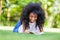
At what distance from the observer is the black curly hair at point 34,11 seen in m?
1.27

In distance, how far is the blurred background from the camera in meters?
1.36

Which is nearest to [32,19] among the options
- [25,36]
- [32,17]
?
[32,17]

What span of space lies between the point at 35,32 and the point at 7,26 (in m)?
0.20

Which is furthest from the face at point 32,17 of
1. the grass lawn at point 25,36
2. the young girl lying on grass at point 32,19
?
the grass lawn at point 25,36

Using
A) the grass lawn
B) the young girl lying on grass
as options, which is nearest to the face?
the young girl lying on grass

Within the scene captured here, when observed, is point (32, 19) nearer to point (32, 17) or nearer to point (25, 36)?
point (32, 17)

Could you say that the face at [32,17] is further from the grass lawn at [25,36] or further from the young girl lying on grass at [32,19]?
the grass lawn at [25,36]

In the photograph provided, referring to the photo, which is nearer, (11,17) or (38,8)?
(38,8)

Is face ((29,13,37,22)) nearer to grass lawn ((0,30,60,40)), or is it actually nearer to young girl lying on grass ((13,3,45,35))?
young girl lying on grass ((13,3,45,35))

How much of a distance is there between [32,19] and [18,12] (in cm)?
12

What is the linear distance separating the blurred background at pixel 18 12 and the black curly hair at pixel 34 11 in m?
0.06

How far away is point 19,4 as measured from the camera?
1357 mm

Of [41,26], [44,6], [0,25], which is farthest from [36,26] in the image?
[0,25]

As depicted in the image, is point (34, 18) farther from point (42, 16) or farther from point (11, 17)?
point (11, 17)
